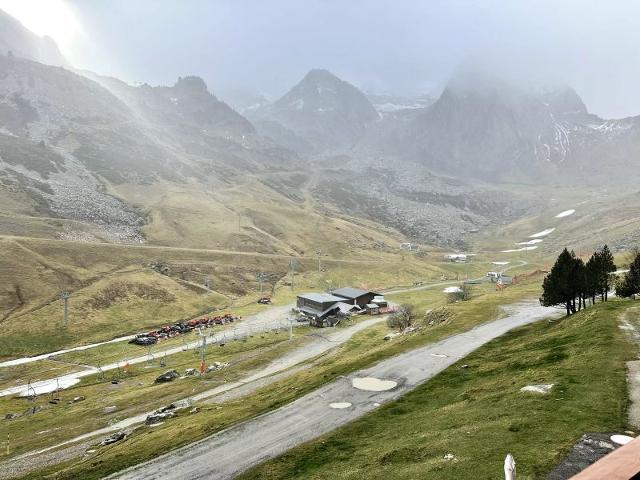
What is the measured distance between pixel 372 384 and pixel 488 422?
21712 millimetres

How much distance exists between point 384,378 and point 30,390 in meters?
77.7

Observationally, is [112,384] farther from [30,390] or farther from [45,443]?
[45,443]

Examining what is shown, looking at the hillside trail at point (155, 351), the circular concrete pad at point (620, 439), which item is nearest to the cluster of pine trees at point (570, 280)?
the circular concrete pad at point (620, 439)

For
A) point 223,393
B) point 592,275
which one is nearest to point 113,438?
point 223,393

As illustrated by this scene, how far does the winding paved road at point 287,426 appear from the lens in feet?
116

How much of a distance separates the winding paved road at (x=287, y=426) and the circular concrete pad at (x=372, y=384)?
2.39 ft

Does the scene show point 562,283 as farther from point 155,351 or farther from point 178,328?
point 178,328

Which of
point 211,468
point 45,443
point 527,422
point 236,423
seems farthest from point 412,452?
point 45,443

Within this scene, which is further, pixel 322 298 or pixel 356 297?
pixel 356 297

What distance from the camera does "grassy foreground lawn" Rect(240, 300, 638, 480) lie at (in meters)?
24.9

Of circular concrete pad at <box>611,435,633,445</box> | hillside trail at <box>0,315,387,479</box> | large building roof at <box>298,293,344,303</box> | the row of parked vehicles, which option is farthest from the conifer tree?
the row of parked vehicles

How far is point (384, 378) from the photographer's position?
172ft

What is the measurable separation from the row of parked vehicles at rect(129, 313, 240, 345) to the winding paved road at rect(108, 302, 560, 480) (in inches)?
3483

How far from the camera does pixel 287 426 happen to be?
136 ft
